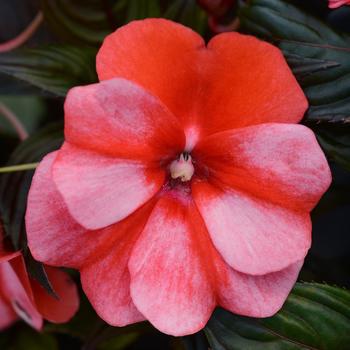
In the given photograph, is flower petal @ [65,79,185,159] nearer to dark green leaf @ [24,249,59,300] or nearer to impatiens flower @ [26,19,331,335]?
impatiens flower @ [26,19,331,335]

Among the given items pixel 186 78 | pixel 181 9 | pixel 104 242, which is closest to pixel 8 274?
pixel 104 242

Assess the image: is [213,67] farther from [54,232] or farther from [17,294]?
[17,294]

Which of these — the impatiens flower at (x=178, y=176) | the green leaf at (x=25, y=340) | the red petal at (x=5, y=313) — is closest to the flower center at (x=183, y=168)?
the impatiens flower at (x=178, y=176)

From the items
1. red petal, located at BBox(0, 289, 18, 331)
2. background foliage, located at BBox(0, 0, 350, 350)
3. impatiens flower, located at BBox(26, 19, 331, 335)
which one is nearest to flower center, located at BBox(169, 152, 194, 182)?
impatiens flower, located at BBox(26, 19, 331, 335)

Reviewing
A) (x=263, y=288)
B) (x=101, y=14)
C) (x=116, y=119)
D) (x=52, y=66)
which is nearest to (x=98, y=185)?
(x=116, y=119)

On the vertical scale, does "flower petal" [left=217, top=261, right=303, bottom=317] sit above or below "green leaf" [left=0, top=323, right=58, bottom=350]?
above

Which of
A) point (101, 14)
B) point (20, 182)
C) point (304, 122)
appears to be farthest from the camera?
point (101, 14)

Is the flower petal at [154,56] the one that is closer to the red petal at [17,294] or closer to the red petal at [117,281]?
the red petal at [117,281]
